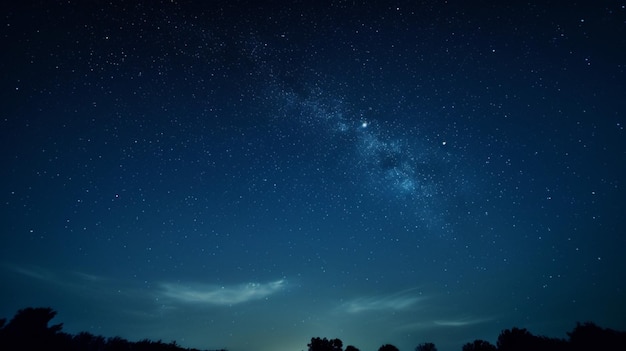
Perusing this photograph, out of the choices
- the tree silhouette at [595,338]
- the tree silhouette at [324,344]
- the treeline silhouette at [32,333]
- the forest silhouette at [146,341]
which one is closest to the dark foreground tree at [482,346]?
the forest silhouette at [146,341]

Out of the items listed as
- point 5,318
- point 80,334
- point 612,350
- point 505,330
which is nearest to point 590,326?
point 612,350

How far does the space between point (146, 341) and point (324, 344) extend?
2202 centimetres

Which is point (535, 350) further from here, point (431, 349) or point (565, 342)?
point (431, 349)

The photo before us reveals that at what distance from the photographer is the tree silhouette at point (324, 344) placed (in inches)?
1667

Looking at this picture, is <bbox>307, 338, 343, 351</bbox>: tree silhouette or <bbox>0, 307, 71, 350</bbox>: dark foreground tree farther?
<bbox>307, 338, 343, 351</bbox>: tree silhouette

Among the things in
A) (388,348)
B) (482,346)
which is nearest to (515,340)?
(482,346)

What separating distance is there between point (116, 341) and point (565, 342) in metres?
53.5

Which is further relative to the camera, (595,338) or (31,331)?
(595,338)

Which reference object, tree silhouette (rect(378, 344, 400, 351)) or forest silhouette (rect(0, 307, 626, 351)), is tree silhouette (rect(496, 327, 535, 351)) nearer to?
forest silhouette (rect(0, 307, 626, 351))

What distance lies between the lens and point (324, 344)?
42.8 m

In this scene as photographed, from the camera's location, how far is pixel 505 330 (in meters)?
43.4

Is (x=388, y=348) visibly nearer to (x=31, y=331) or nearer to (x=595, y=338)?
(x=595, y=338)

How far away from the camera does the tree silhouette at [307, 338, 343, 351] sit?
139ft

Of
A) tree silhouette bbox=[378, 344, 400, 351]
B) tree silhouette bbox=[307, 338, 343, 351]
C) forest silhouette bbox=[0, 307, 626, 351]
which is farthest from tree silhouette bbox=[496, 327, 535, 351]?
tree silhouette bbox=[307, 338, 343, 351]
